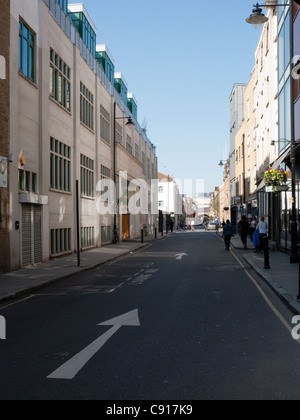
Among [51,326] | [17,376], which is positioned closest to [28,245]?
[51,326]

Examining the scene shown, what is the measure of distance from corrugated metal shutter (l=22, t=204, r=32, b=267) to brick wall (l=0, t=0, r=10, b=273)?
1.67m

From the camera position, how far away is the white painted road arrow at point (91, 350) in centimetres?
527

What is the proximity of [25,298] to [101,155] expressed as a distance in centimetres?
2170

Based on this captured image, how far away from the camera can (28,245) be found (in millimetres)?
17797

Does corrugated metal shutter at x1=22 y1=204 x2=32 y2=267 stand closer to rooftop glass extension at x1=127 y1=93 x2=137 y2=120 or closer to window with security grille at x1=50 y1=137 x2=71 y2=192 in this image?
window with security grille at x1=50 y1=137 x2=71 y2=192

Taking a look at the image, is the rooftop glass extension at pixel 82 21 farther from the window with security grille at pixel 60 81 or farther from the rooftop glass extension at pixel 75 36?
the window with security grille at pixel 60 81

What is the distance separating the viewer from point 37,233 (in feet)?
62.0

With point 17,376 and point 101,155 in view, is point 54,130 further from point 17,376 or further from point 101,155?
point 17,376

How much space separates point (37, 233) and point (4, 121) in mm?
5246

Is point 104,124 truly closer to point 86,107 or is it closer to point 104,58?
point 86,107

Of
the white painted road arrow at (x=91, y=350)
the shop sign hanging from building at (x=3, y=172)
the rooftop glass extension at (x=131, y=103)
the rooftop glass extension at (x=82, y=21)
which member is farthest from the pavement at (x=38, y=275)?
the rooftop glass extension at (x=131, y=103)

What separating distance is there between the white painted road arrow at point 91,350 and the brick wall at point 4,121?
7762mm

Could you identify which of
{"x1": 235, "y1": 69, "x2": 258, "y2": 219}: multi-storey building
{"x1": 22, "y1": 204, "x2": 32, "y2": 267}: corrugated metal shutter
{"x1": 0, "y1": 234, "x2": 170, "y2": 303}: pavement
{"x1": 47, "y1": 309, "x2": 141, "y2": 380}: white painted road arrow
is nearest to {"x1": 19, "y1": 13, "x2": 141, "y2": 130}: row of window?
{"x1": 22, "y1": 204, "x2": 32, "y2": 267}: corrugated metal shutter
